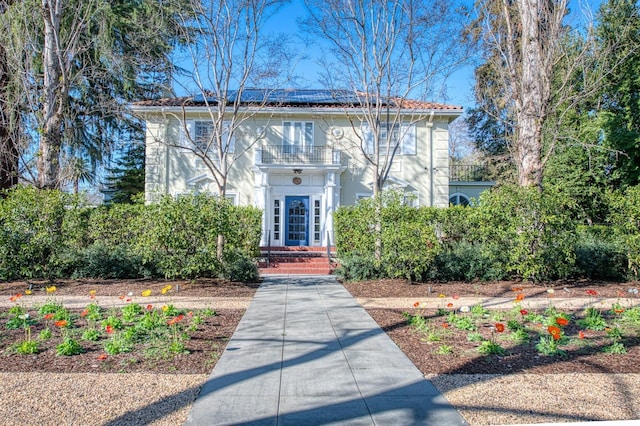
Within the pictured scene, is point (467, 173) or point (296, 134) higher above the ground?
point (296, 134)

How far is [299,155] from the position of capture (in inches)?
731

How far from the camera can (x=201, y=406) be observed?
3.57m

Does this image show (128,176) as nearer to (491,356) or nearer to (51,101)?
(51,101)

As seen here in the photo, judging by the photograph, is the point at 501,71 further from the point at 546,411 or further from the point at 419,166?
the point at 546,411

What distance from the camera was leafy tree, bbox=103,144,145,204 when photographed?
2459 centimetres

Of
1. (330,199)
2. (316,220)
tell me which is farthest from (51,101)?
(316,220)

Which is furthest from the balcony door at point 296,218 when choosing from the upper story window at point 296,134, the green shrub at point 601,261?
the green shrub at point 601,261

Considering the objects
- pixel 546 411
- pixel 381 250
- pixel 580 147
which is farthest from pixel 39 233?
pixel 580 147

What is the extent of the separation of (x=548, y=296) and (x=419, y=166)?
10.6 m

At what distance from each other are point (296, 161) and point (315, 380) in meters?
14.9

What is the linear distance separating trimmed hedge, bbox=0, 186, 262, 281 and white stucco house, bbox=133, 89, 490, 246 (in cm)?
711

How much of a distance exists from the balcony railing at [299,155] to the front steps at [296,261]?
398cm

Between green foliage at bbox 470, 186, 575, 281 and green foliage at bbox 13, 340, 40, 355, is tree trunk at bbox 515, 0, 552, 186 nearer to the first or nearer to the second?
green foliage at bbox 470, 186, 575, 281

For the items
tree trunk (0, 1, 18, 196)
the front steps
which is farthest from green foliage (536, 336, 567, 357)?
tree trunk (0, 1, 18, 196)
